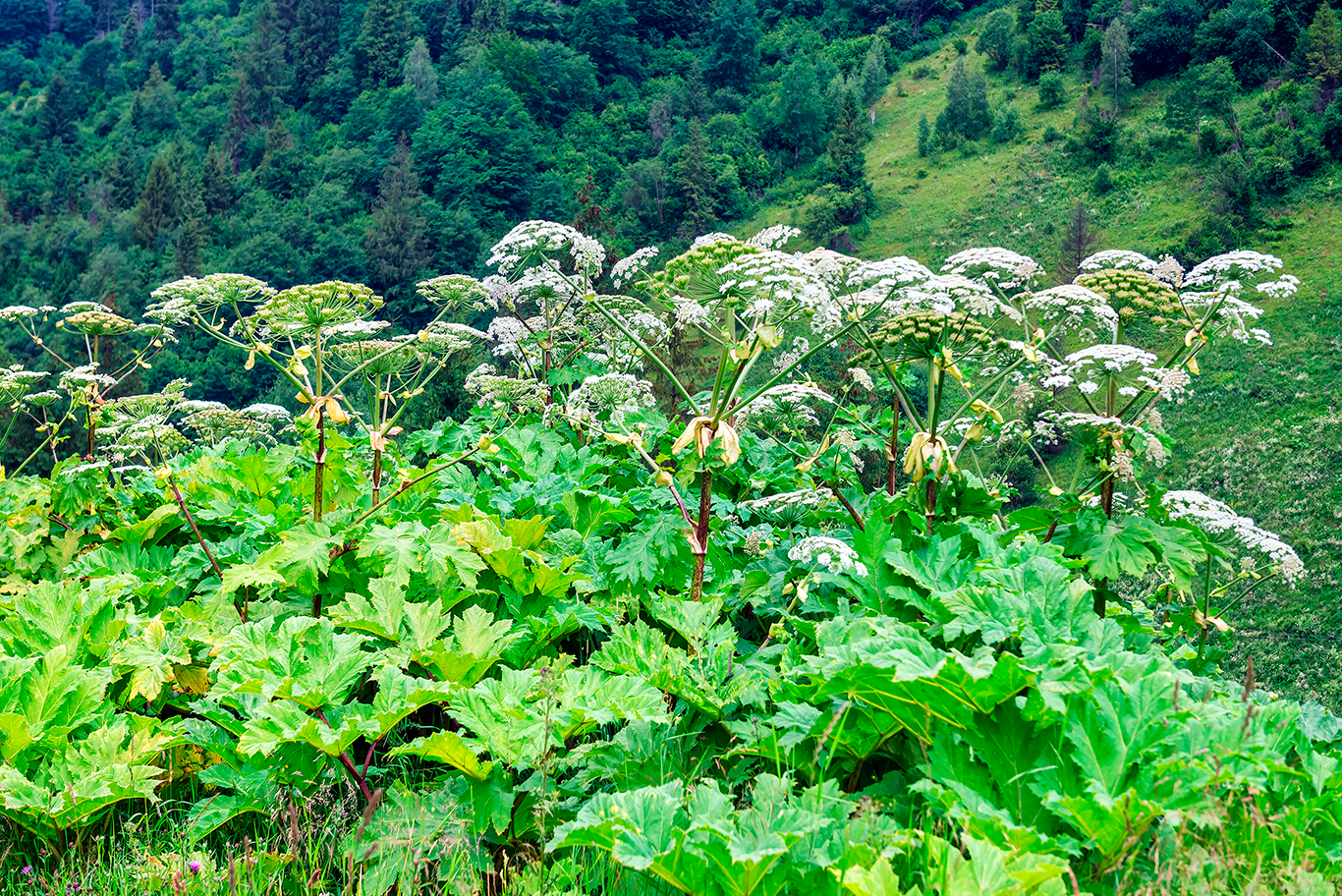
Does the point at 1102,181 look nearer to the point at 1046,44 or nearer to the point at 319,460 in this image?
the point at 1046,44

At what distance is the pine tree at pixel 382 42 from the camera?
4633 inches

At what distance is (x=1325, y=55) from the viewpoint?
57.8m

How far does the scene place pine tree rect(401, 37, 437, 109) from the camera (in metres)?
109

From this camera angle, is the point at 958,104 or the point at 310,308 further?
the point at 958,104

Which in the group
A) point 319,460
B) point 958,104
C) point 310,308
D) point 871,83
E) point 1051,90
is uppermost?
point 310,308

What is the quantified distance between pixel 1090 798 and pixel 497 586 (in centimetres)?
246

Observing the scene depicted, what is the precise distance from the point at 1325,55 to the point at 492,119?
8180cm

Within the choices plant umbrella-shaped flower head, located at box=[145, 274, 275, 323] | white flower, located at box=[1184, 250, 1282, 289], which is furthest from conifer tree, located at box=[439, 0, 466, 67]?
white flower, located at box=[1184, 250, 1282, 289]

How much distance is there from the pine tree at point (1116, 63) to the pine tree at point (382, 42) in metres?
90.5

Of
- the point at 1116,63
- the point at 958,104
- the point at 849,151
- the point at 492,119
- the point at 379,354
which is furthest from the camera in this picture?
the point at 492,119

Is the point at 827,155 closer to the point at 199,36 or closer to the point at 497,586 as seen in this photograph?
the point at 497,586

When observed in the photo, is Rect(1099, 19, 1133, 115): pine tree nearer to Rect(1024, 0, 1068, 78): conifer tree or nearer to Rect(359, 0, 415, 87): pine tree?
Rect(1024, 0, 1068, 78): conifer tree


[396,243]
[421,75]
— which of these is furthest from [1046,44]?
[421,75]

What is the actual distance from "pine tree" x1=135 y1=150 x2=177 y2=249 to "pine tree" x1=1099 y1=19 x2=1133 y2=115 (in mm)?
93339
